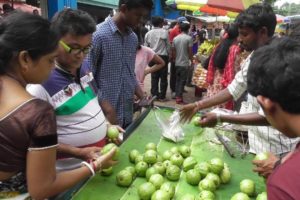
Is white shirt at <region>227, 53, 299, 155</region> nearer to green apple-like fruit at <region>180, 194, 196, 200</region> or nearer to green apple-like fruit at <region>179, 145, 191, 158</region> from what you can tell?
green apple-like fruit at <region>179, 145, 191, 158</region>

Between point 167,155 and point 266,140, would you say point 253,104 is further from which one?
point 167,155

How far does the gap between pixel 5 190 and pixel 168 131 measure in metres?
1.69

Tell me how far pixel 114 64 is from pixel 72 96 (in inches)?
45.0

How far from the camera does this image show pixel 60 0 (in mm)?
7277

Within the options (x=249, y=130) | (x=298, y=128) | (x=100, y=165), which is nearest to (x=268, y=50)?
(x=298, y=128)

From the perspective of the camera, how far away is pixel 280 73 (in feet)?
4.11

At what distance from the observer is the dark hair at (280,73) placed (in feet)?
4.07

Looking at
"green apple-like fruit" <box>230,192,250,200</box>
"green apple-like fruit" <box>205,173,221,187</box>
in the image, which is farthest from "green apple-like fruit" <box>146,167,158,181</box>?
"green apple-like fruit" <box>230,192,250,200</box>

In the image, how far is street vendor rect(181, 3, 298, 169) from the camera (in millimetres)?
2766

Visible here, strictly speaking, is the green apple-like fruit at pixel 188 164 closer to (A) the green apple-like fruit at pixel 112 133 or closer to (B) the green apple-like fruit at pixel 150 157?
(B) the green apple-like fruit at pixel 150 157

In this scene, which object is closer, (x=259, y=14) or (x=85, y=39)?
(x=85, y=39)

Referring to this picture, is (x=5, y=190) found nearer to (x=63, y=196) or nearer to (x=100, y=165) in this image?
(x=63, y=196)

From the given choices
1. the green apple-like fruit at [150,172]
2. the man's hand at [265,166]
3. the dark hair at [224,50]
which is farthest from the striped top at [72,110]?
the dark hair at [224,50]

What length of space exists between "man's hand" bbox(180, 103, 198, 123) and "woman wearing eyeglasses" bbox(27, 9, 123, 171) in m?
→ 1.07
